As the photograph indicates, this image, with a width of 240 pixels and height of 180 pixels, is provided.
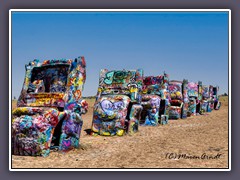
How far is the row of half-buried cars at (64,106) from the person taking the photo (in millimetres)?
7781

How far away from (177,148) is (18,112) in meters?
4.60

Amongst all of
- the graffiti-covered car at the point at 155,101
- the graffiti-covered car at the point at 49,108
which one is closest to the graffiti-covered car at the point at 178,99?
the graffiti-covered car at the point at 155,101

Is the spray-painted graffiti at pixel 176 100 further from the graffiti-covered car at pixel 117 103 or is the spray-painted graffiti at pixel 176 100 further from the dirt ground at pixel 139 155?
the dirt ground at pixel 139 155

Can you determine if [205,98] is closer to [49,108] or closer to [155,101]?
[155,101]

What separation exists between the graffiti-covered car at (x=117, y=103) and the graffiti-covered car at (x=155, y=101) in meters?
3.14

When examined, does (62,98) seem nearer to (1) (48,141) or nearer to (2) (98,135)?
(1) (48,141)

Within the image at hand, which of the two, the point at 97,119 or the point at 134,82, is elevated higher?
the point at 134,82

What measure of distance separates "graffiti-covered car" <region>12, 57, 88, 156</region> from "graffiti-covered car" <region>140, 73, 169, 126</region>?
23.6 feet

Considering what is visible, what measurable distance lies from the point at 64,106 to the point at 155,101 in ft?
28.1

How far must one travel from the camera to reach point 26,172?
555 centimetres

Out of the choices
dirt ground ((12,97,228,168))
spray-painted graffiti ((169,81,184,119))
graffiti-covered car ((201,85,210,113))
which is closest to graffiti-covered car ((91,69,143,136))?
dirt ground ((12,97,228,168))

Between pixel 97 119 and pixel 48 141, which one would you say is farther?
pixel 97 119
